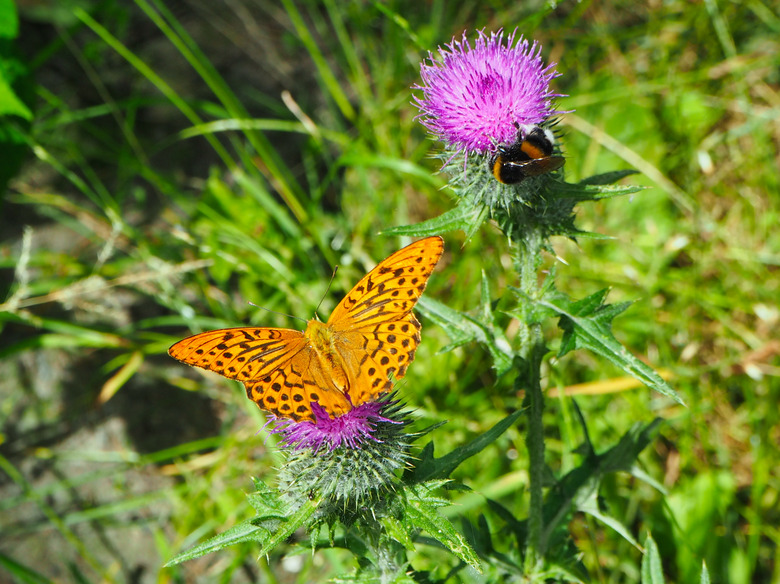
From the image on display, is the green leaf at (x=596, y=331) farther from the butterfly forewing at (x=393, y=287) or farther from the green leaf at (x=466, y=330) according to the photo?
the butterfly forewing at (x=393, y=287)

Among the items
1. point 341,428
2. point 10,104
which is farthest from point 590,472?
point 10,104

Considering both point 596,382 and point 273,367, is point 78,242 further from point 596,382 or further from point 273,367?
point 596,382

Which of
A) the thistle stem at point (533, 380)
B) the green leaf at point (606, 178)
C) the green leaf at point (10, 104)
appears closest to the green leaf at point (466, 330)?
the thistle stem at point (533, 380)

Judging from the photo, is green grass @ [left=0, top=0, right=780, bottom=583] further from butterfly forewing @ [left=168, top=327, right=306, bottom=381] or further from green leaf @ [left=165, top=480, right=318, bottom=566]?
butterfly forewing @ [left=168, top=327, right=306, bottom=381]

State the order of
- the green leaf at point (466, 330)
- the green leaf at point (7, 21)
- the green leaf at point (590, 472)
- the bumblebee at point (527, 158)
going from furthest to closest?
1. the green leaf at point (7, 21)
2. the green leaf at point (590, 472)
3. the green leaf at point (466, 330)
4. the bumblebee at point (527, 158)

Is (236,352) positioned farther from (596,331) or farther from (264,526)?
(596,331)

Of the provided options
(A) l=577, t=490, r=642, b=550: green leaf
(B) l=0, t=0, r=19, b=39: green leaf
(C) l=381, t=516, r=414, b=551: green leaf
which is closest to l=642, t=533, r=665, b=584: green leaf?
(A) l=577, t=490, r=642, b=550: green leaf
